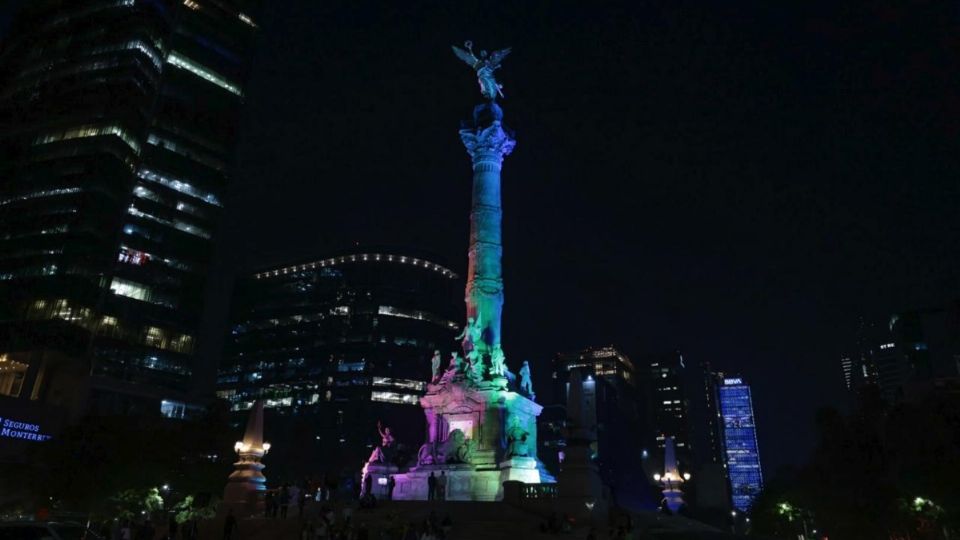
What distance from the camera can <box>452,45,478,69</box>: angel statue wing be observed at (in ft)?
144

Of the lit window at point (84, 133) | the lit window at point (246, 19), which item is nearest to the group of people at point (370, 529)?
the lit window at point (84, 133)

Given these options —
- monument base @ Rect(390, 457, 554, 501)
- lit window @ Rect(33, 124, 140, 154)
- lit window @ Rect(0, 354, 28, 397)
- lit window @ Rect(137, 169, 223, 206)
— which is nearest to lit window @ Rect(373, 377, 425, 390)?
lit window @ Rect(137, 169, 223, 206)

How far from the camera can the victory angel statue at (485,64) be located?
144 feet

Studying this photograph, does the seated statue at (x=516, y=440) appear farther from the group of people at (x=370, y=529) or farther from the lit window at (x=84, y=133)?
the lit window at (x=84, y=133)

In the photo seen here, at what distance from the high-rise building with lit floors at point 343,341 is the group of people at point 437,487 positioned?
218 ft

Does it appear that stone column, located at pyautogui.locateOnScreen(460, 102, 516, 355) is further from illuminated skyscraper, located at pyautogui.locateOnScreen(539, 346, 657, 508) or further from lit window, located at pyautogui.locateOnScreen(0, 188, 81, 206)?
lit window, located at pyautogui.locateOnScreen(0, 188, 81, 206)

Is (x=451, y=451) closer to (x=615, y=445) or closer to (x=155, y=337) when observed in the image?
(x=615, y=445)

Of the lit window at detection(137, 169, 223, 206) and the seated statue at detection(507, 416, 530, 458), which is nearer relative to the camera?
the seated statue at detection(507, 416, 530, 458)

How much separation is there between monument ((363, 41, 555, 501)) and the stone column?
61 mm

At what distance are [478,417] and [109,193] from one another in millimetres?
59345

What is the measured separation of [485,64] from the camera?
145ft

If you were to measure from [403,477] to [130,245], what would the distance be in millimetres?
60092

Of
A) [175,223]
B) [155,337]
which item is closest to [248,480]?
[155,337]

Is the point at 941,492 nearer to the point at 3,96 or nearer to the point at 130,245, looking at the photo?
the point at 130,245
